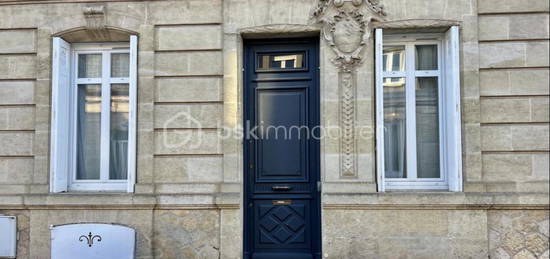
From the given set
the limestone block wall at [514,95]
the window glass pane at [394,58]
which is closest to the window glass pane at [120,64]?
the window glass pane at [394,58]

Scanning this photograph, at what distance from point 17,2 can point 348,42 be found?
478 cm

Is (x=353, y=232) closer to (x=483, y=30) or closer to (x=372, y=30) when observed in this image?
(x=372, y=30)

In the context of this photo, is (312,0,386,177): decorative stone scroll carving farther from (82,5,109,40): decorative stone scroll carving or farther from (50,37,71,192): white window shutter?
(50,37,71,192): white window shutter

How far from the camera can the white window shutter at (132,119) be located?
6.27m

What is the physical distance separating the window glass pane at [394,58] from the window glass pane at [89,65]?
417 cm

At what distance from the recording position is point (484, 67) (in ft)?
19.9

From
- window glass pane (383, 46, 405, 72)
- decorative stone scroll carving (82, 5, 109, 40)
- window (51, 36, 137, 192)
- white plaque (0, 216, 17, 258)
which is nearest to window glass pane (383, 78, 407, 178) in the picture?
window glass pane (383, 46, 405, 72)

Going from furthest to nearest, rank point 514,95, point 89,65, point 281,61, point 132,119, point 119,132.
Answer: point 89,65 → point 119,132 → point 281,61 → point 132,119 → point 514,95

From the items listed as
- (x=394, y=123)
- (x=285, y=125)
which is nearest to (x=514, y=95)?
(x=394, y=123)

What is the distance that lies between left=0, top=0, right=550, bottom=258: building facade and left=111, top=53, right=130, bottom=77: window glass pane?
21 mm

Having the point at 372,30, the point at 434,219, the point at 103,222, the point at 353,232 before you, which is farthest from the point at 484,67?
the point at 103,222

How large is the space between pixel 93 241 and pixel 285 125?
3024mm

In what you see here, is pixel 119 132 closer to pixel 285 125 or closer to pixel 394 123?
pixel 285 125

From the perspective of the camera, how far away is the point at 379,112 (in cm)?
611
